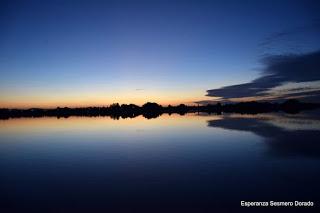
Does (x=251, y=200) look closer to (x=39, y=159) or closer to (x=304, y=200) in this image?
(x=304, y=200)

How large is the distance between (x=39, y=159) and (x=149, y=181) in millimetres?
15609

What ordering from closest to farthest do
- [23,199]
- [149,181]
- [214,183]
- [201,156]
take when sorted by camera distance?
[23,199] < [214,183] < [149,181] < [201,156]

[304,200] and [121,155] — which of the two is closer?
[304,200]

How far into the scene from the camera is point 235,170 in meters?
19.5

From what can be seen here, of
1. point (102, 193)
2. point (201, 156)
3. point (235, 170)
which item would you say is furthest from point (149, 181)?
point (201, 156)

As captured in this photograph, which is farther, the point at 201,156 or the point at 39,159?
the point at 39,159

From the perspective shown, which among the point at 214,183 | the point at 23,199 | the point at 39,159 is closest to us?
the point at 23,199

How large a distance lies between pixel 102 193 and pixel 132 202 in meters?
2.56

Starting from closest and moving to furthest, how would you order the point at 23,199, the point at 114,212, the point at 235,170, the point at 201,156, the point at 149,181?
the point at 114,212, the point at 23,199, the point at 149,181, the point at 235,170, the point at 201,156

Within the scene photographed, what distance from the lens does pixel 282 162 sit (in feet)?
70.7

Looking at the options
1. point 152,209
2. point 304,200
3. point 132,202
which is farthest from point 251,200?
point 132,202

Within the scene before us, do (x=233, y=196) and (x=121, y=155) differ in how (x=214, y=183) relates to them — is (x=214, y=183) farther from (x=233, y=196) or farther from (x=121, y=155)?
(x=121, y=155)

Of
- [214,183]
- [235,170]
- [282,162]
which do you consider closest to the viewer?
[214,183]

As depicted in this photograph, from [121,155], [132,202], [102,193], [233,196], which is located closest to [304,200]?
[233,196]
